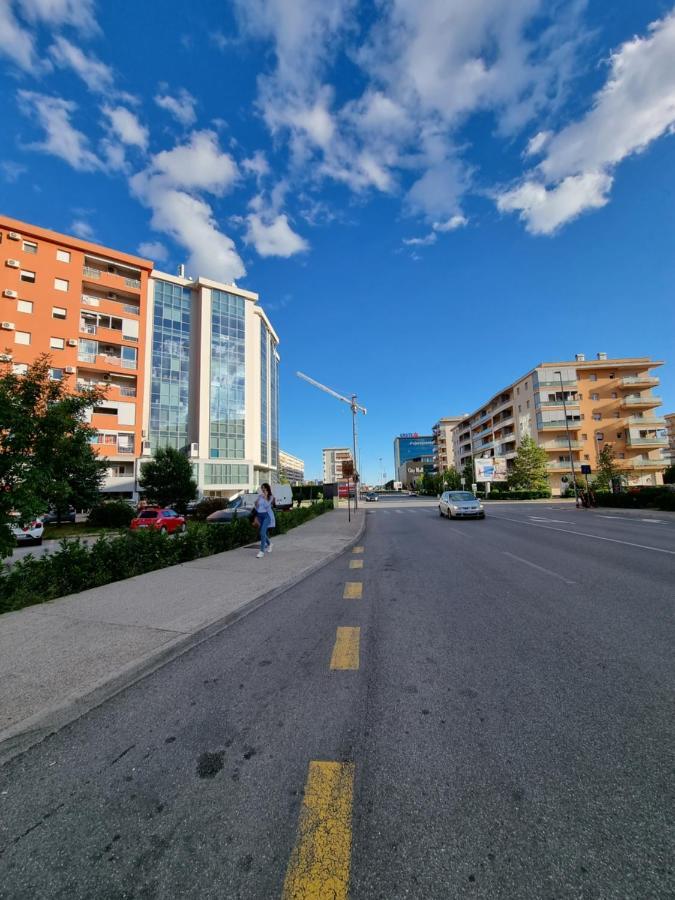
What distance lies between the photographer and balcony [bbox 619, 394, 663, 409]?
48281 millimetres

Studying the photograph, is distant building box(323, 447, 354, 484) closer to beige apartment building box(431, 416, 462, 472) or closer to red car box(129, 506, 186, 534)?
beige apartment building box(431, 416, 462, 472)

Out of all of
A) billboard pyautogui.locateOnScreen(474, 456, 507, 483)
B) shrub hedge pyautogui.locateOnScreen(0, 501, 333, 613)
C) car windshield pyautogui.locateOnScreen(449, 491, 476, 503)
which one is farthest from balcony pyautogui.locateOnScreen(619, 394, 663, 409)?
shrub hedge pyautogui.locateOnScreen(0, 501, 333, 613)

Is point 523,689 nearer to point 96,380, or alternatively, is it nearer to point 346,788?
point 346,788

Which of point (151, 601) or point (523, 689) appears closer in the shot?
point (523, 689)

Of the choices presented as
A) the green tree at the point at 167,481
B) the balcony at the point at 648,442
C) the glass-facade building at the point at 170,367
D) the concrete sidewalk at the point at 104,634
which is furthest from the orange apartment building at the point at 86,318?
the balcony at the point at 648,442

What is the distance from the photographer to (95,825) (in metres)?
1.74

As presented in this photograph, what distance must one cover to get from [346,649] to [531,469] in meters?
49.4

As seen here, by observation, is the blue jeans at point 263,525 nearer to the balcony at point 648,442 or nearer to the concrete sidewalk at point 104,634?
the concrete sidewalk at point 104,634

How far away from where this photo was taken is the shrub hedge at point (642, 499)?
2247 centimetres

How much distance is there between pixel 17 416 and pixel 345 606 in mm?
5355

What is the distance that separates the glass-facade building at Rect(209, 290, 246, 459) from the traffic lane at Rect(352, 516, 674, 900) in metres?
46.7

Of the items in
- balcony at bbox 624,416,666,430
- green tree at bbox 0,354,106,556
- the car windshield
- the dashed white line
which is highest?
balcony at bbox 624,416,666,430

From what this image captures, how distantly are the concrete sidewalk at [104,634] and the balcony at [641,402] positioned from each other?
5797 centimetres

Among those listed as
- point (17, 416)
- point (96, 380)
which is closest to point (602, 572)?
point (17, 416)
